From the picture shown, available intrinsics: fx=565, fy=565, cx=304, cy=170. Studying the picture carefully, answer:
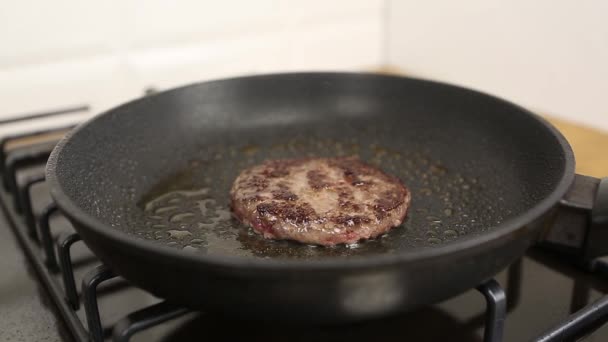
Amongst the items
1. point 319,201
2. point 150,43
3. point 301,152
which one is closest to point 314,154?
point 301,152

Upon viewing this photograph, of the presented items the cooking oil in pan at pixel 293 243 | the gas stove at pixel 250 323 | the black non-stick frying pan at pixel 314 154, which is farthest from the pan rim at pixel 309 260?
the cooking oil in pan at pixel 293 243

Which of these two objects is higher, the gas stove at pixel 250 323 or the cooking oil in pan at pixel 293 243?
the cooking oil in pan at pixel 293 243

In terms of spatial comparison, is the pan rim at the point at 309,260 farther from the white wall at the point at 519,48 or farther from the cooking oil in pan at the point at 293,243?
the white wall at the point at 519,48

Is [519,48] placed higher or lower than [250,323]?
higher

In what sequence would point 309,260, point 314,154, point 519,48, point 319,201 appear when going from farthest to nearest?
point 519,48 < point 314,154 < point 319,201 < point 309,260

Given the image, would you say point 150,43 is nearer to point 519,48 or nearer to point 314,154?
point 314,154

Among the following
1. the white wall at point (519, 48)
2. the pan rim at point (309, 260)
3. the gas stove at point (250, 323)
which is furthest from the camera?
the white wall at point (519, 48)

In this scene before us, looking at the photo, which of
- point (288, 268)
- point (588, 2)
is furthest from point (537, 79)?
point (288, 268)
